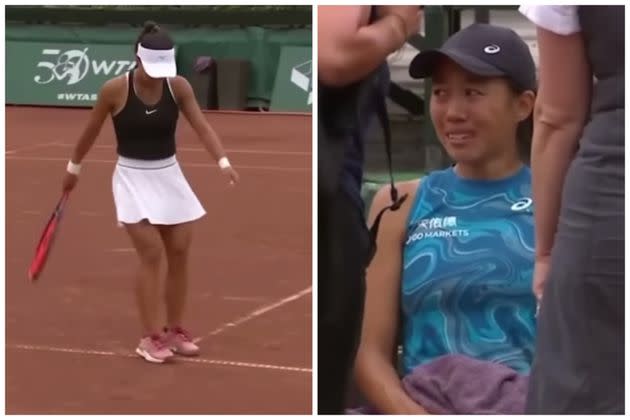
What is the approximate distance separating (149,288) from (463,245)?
2045 mm

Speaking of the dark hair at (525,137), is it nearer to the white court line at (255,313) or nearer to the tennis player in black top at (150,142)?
the tennis player in black top at (150,142)

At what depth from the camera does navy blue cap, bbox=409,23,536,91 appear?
201 cm

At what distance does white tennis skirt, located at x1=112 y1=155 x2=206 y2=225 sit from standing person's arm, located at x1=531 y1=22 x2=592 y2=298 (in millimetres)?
1833

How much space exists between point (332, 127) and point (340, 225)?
0.45 ft

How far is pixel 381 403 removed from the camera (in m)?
2.13

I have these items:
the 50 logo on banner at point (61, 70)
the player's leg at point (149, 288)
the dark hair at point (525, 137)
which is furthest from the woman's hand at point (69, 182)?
the 50 logo on banner at point (61, 70)

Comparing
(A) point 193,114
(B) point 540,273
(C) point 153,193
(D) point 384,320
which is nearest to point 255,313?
(C) point 153,193

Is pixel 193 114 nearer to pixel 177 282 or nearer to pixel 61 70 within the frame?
pixel 177 282

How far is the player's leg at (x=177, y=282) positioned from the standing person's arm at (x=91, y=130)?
449mm

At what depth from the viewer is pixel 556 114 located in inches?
71.9

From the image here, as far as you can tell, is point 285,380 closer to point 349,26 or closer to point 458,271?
point 458,271

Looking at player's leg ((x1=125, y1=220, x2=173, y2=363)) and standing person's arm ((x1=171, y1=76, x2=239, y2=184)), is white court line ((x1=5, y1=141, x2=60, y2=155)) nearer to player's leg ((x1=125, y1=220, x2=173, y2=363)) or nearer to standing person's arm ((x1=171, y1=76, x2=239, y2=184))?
player's leg ((x1=125, y1=220, x2=173, y2=363))

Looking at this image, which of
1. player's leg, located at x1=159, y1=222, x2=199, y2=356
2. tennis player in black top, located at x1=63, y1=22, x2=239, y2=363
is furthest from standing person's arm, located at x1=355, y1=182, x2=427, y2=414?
player's leg, located at x1=159, y1=222, x2=199, y2=356

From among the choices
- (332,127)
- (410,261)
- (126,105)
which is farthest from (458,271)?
(126,105)
